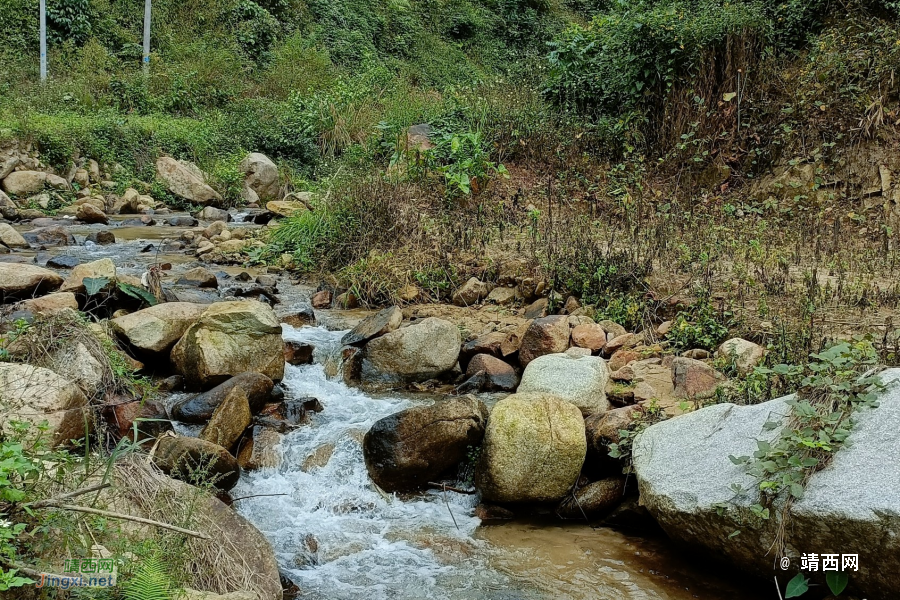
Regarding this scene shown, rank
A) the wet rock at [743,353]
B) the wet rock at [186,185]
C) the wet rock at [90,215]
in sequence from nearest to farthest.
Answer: the wet rock at [743,353] → the wet rock at [90,215] → the wet rock at [186,185]

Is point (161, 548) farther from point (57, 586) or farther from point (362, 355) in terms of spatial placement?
point (362, 355)

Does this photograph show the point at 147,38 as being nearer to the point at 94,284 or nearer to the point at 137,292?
the point at 137,292

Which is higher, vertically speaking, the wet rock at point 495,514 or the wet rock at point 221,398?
the wet rock at point 221,398

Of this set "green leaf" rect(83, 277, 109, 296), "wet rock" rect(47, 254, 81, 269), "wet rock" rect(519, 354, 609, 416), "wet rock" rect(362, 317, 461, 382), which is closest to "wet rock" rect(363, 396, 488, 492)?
"wet rock" rect(519, 354, 609, 416)

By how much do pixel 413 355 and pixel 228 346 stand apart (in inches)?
57.3

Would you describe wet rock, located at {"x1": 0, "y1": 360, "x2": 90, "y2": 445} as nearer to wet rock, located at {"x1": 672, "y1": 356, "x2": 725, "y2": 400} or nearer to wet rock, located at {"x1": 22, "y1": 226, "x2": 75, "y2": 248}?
wet rock, located at {"x1": 672, "y1": 356, "x2": 725, "y2": 400}

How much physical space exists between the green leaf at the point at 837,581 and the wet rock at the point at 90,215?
11591mm

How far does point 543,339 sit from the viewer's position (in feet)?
19.2

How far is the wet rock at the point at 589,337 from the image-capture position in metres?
5.91

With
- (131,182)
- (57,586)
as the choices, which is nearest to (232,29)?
(131,182)

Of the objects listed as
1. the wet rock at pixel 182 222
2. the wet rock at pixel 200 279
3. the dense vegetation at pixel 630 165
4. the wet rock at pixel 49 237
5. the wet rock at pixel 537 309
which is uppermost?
the dense vegetation at pixel 630 165

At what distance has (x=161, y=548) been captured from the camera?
3033 millimetres

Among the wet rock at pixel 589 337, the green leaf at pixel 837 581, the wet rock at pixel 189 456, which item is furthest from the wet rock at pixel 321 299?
the green leaf at pixel 837 581

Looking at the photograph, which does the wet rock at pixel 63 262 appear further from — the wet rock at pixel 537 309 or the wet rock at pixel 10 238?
the wet rock at pixel 537 309
